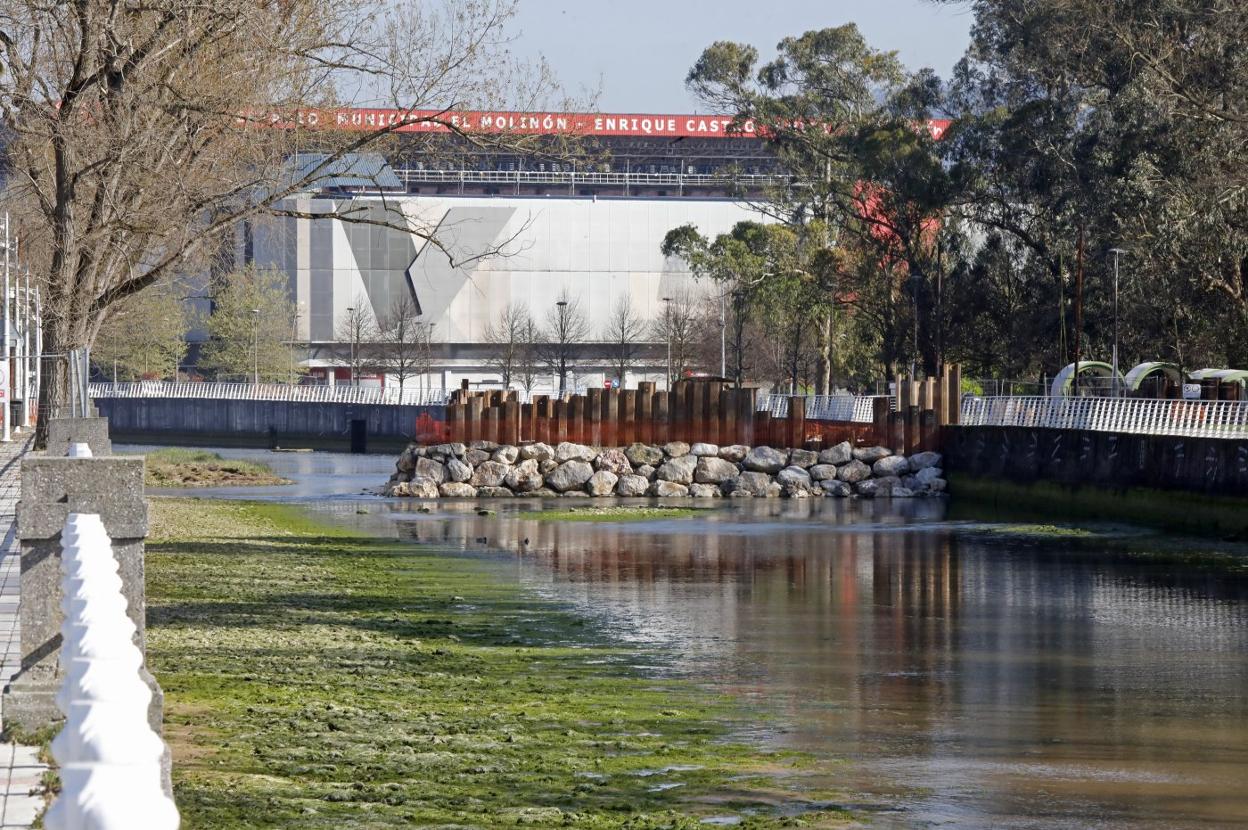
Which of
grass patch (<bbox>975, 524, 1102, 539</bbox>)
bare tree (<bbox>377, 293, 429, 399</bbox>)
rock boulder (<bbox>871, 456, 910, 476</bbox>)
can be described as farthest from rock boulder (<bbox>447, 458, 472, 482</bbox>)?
bare tree (<bbox>377, 293, 429, 399</bbox>)

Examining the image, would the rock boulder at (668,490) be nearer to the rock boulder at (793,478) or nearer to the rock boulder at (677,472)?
the rock boulder at (677,472)

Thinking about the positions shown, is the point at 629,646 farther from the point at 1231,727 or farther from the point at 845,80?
the point at 845,80

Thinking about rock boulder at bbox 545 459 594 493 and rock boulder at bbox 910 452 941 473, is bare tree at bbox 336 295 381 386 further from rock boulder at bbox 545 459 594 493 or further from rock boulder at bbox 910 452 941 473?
rock boulder at bbox 910 452 941 473

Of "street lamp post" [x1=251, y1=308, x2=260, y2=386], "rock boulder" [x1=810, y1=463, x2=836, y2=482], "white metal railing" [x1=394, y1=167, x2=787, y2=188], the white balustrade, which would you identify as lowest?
"rock boulder" [x1=810, y1=463, x2=836, y2=482]

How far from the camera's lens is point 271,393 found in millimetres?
108688

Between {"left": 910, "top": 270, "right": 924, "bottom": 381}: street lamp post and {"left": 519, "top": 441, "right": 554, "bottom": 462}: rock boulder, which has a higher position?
{"left": 910, "top": 270, "right": 924, "bottom": 381}: street lamp post

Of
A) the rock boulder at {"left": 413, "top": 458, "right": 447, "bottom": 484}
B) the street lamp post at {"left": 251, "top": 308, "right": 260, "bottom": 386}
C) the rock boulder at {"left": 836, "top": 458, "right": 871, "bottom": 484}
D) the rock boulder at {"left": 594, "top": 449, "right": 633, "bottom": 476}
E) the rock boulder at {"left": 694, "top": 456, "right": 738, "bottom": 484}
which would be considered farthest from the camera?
the street lamp post at {"left": 251, "top": 308, "right": 260, "bottom": 386}

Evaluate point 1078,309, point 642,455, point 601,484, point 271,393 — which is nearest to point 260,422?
point 271,393

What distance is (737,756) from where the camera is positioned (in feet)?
46.5

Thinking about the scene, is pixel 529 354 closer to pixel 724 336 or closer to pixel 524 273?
pixel 524 273

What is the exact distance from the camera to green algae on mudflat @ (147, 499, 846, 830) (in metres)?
11.4

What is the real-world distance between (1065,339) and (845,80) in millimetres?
19529

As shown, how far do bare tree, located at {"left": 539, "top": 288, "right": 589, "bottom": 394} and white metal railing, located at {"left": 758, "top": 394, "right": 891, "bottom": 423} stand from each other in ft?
164

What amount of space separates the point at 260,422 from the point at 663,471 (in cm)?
5165
